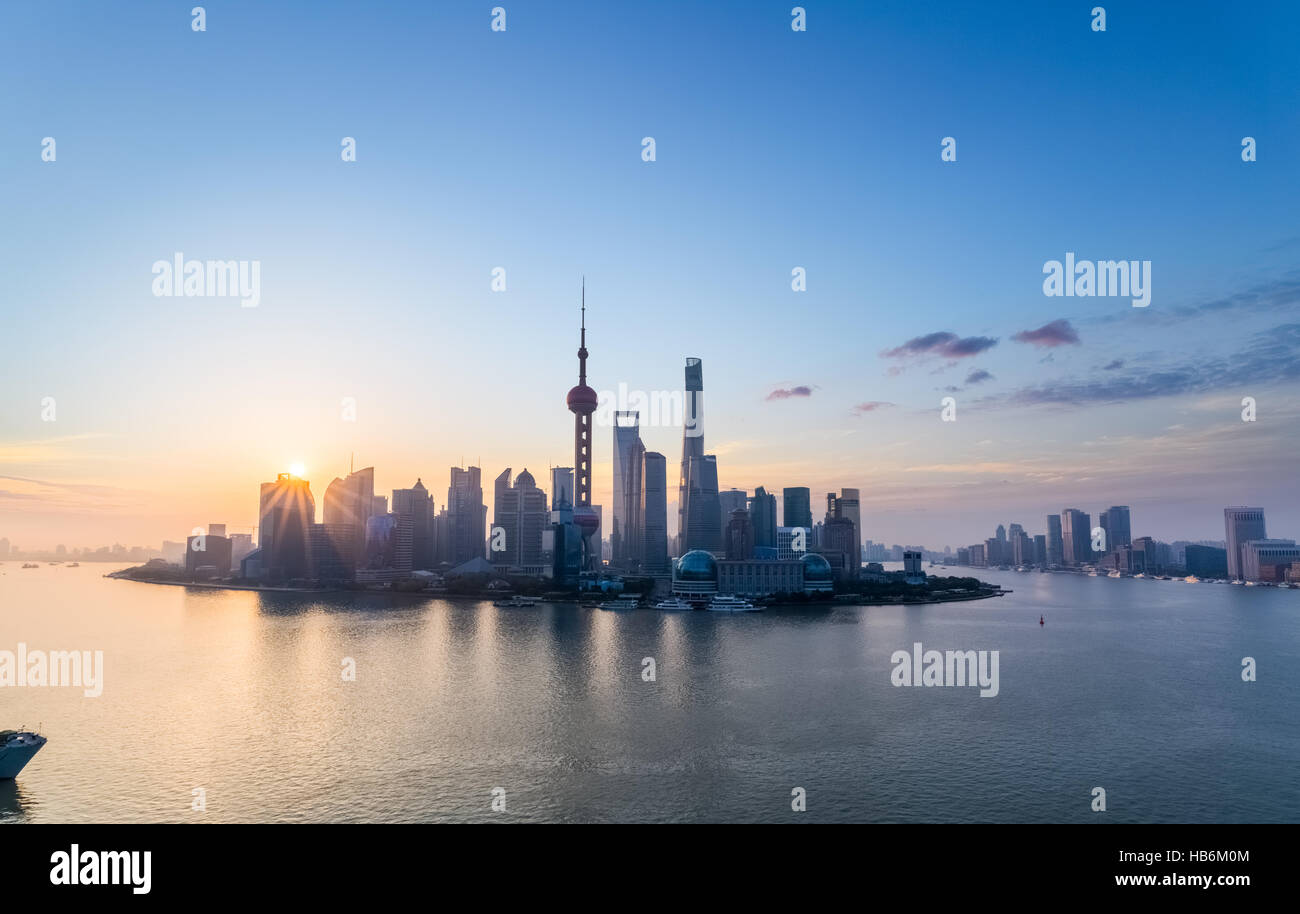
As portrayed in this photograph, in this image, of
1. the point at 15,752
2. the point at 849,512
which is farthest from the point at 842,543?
the point at 15,752

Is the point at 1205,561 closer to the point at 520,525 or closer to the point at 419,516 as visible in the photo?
the point at 520,525

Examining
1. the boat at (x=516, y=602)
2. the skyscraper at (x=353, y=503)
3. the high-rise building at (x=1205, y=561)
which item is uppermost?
the skyscraper at (x=353, y=503)

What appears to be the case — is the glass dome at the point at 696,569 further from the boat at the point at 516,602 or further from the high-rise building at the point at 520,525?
the high-rise building at the point at 520,525

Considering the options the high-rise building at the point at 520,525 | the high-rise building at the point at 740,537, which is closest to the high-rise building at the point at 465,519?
the high-rise building at the point at 520,525

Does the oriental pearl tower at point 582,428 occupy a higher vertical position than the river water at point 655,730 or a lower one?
higher
